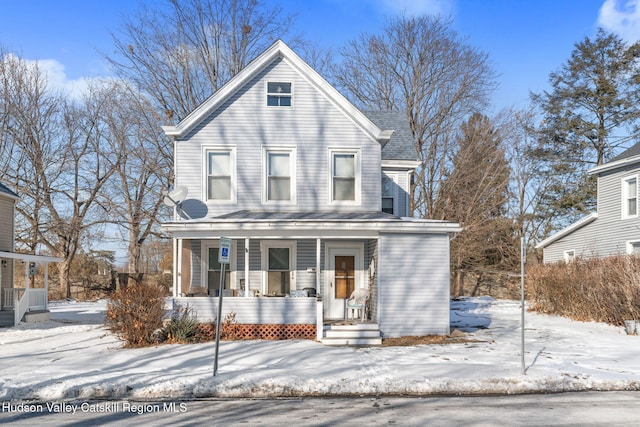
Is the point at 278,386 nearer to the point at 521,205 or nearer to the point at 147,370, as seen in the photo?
the point at 147,370

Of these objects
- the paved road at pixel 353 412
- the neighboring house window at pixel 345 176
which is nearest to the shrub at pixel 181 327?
the paved road at pixel 353 412

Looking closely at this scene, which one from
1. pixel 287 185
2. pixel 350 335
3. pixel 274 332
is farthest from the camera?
pixel 287 185

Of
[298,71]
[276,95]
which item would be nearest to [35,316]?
[276,95]

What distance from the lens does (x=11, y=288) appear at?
847 inches

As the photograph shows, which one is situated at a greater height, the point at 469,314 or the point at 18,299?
→ the point at 18,299

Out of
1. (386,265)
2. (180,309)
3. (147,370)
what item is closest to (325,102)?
(386,265)

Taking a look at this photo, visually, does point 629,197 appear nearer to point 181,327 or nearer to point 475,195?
point 475,195

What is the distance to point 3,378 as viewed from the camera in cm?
1054

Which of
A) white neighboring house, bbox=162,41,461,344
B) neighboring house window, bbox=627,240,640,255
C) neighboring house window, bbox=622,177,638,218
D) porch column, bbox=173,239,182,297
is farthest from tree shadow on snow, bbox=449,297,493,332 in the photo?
porch column, bbox=173,239,182,297

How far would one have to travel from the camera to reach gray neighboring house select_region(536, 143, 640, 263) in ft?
79.8

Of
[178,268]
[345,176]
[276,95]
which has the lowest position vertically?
[178,268]

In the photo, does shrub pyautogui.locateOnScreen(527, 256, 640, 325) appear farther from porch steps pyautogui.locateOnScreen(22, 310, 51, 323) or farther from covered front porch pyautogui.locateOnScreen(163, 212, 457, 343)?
porch steps pyautogui.locateOnScreen(22, 310, 51, 323)

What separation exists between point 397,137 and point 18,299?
49.9 ft

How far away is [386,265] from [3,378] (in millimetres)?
9455
